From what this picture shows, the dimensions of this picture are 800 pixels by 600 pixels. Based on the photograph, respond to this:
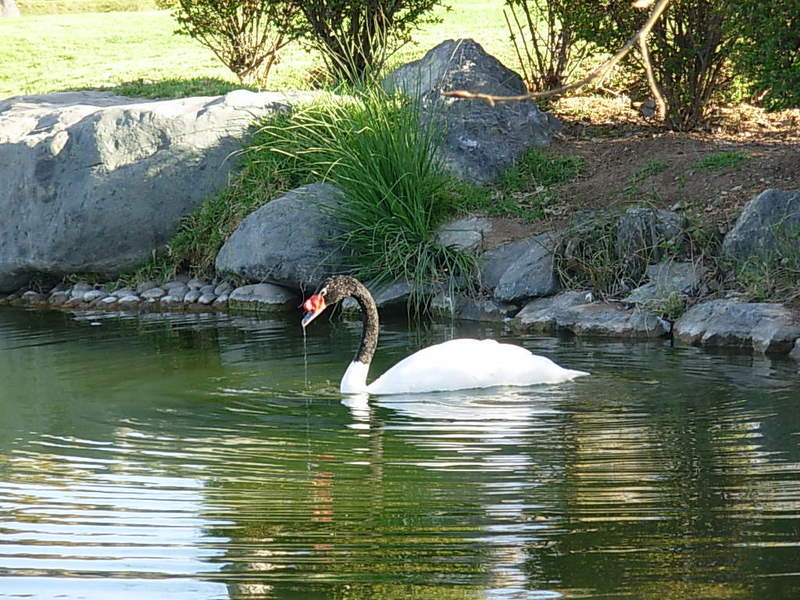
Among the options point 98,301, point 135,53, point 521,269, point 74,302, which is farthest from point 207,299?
point 135,53

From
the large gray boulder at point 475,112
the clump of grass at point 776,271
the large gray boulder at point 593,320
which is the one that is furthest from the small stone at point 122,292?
the clump of grass at point 776,271

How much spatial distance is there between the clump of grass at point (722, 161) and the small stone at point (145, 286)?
223 inches

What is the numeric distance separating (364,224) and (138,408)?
4418 millimetres

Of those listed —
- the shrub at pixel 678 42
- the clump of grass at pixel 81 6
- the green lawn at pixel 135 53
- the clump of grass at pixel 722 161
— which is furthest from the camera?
the clump of grass at pixel 81 6

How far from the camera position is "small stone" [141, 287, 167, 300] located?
13.4 meters

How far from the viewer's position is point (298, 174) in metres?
13.4

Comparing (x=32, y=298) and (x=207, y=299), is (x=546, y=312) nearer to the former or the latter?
(x=207, y=299)

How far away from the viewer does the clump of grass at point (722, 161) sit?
40.2 feet

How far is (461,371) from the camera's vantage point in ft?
27.2

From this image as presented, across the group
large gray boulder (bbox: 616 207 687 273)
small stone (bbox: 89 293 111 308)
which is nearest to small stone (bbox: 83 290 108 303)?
small stone (bbox: 89 293 111 308)

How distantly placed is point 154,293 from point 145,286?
275 mm

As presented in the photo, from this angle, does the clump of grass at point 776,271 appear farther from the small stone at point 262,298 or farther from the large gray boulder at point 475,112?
the small stone at point 262,298

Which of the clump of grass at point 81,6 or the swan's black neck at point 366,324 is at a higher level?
the clump of grass at point 81,6

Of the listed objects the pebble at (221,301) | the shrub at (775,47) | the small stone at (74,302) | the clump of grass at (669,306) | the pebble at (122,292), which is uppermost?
the shrub at (775,47)
